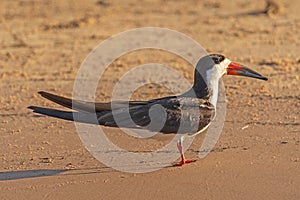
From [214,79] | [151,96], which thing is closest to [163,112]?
[214,79]

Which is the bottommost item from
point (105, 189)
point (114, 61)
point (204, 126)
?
point (105, 189)

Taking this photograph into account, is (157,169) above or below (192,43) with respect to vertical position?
below

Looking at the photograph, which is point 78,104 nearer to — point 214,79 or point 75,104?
point 75,104

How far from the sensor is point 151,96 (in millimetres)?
10516

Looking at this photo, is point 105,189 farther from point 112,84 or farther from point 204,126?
point 112,84

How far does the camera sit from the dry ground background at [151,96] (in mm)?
6770

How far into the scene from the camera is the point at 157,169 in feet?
23.7

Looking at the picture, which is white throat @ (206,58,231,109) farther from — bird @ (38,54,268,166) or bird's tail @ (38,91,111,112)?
bird's tail @ (38,91,111,112)

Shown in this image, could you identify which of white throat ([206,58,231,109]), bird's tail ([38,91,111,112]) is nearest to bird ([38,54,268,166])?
bird's tail ([38,91,111,112])

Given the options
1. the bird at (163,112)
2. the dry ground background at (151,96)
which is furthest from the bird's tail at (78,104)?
the dry ground background at (151,96)

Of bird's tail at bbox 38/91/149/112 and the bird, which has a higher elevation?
bird's tail at bbox 38/91/149/112

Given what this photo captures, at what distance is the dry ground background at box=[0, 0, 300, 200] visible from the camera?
22.2 feet

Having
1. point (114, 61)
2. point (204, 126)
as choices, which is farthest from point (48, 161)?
point (114, 61)

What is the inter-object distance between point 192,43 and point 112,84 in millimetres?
3744
